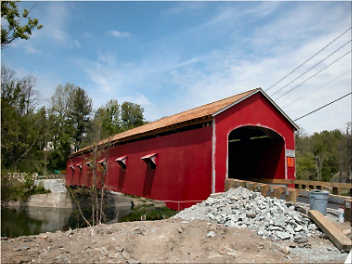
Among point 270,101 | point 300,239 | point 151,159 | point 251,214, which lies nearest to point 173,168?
point 151,159

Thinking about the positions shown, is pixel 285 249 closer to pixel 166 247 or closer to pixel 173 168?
pixel 166 247

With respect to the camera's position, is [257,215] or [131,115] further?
[131,115]

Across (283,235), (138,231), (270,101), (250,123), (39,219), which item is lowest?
(39,219)

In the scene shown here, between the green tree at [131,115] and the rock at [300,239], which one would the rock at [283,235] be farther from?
the green tree at [131,115]

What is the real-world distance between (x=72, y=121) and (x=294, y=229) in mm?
34571

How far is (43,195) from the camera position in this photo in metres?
23.5

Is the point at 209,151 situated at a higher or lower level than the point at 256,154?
lower

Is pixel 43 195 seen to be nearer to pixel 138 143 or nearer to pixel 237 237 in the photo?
pixel 138 143

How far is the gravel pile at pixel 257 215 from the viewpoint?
685cm

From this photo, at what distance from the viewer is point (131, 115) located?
159 ft

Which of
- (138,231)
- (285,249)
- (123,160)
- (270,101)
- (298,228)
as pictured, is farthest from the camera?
(123,160)

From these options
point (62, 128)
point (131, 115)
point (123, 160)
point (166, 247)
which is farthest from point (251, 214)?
point (131, 115)

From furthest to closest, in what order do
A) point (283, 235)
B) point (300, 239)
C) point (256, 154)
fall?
1. point (256, 154)
2. point (283, 235)
3. point (300, 239)

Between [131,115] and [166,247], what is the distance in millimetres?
43305
